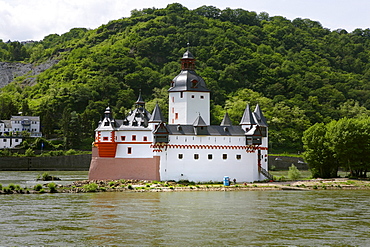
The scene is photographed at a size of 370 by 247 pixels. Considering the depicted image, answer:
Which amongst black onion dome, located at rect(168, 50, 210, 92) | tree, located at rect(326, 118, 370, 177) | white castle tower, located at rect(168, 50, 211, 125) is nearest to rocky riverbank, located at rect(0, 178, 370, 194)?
tree, located at rect(326, 118, 370, 177)

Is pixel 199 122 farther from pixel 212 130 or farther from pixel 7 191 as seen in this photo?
pixel 7 191

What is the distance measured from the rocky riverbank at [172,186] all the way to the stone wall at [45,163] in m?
42.9

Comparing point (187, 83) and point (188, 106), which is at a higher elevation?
point (187, 83)

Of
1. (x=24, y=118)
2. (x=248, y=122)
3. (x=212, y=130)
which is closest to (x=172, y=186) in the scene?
(x=212, y=130)

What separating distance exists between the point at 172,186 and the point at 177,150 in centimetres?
558

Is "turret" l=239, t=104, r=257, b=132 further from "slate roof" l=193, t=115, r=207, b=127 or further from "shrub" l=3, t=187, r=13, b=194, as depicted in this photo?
"shrub" l=3, t=187, r=13, b=194

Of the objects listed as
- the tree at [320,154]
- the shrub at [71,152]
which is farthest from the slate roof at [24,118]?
the tree at [320,154]

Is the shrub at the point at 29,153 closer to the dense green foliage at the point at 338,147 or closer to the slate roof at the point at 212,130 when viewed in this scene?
the slate roof at the point at 212,130

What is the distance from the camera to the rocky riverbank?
59.2 m

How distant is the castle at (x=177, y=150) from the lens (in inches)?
2628

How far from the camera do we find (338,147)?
228 feet

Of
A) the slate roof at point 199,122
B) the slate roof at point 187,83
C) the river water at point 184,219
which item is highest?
the slate roof at point 187,83

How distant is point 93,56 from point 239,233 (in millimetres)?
151743

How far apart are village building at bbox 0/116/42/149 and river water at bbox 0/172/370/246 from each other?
76.0m
